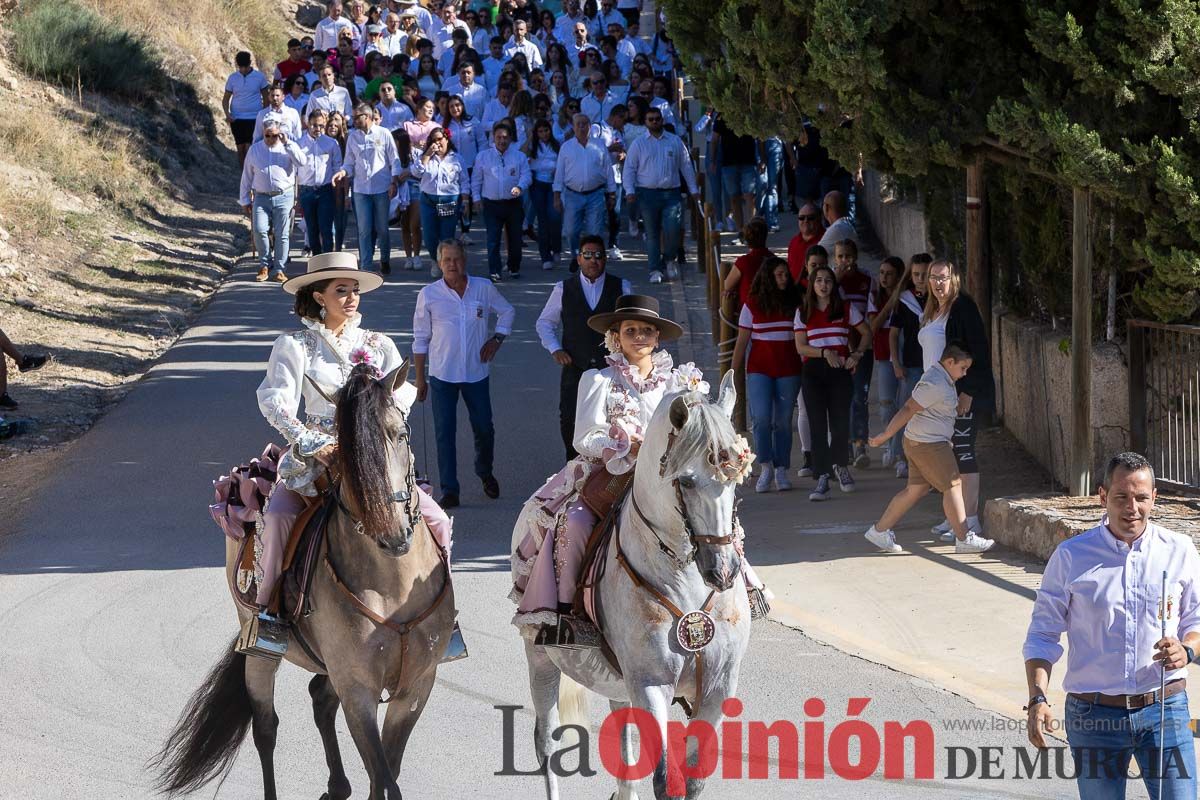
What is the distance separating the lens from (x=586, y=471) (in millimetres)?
7254

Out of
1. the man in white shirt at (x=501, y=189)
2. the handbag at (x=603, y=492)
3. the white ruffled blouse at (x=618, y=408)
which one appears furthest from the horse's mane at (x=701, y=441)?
the man in white shirt at (x=501, y=189)

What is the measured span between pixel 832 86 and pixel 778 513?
3.45 metres

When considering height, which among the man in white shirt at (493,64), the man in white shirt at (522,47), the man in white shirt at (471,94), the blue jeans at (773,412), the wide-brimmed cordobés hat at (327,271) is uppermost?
the man in white shirt at (522,47)

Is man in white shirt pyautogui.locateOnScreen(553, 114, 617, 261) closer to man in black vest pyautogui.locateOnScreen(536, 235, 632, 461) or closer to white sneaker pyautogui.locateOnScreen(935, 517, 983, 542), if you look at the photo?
man in black vest pyautogui.locateOnScreen(536, 235, 632, 461)

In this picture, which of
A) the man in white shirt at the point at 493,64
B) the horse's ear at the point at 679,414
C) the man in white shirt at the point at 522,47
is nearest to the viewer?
the horse's ear at the point at 679,414

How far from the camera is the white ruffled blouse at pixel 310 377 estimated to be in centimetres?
722

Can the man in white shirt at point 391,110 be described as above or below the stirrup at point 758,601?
above

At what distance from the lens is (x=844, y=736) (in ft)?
26.7

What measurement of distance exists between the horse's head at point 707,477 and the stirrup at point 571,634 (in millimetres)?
972

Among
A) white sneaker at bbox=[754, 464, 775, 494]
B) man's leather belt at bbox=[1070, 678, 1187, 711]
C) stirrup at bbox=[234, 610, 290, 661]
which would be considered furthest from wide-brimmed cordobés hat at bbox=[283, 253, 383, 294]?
white sneaker at bbox=[754, 464, 775, 494]

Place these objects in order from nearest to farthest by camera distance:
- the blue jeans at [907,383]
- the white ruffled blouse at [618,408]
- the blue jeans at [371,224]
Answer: the white ruffled blouse at [618,408] < the blue jeans at [907,383] < the blue jeans at [371,224]

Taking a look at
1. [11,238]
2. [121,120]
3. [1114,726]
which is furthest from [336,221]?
[1114,726]

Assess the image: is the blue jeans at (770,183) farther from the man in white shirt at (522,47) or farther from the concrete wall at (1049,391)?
the man in white shirt at (522,47)

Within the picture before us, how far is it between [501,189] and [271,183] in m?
3.12
